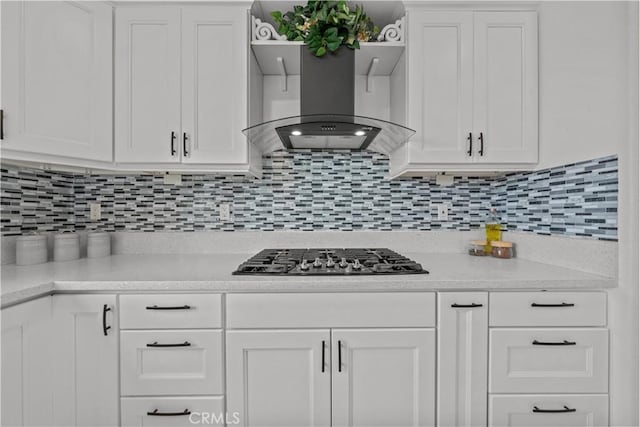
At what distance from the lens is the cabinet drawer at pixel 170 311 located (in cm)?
137

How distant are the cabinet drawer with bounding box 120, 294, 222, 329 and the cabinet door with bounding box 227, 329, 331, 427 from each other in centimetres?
12

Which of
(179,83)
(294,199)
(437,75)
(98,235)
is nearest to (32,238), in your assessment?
(98,235)

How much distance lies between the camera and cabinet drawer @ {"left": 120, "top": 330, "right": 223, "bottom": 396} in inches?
53.7

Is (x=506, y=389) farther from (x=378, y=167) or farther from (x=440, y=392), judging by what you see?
(x=378, y=167)

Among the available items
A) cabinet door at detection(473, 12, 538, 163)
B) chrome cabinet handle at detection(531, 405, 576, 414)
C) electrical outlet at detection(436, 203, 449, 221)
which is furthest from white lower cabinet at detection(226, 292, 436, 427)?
cabinet door at detection(473, 12, 538, 163)

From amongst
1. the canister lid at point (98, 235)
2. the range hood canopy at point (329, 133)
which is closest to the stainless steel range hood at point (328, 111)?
the range hood canopy at point (329, 133)

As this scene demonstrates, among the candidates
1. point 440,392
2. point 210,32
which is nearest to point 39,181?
point 210,32

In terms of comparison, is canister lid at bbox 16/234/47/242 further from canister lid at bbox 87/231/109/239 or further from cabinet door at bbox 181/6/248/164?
cabinet door at bbox 181/6/248/164

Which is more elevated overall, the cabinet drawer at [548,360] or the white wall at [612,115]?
the white wall at [612,115]

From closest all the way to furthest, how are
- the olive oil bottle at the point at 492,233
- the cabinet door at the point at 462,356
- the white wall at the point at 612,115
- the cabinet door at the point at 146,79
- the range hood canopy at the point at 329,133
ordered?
the white wall at the point at 612,115 → the cabinet door at the point at 462,356 → the range hood canopy at the point at 329,133 → the cabinet door at the point at 146,79 → the olive oil bottle at the point at 492,233

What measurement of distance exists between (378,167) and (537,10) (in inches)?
44.9

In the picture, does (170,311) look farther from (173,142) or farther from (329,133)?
(329,133)

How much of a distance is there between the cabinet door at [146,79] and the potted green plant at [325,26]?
573mm

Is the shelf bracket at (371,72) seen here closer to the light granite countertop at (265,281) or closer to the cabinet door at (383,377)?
the light granite countertop at (265,281)
